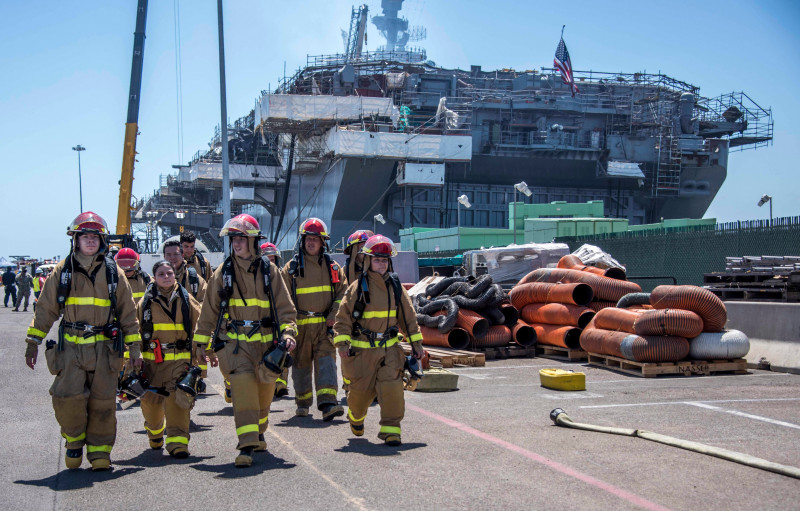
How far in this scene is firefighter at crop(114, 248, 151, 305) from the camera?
8.62m

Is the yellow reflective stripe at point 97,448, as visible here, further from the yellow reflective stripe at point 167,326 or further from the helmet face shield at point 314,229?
the helmet face shield at point 314,229

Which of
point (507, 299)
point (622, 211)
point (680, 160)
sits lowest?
point (507, 299)

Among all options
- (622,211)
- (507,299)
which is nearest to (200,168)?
(622,211)

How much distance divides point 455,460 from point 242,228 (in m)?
2.65

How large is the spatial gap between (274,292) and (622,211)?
2157 inches

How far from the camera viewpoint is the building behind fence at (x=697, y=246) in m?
15.8

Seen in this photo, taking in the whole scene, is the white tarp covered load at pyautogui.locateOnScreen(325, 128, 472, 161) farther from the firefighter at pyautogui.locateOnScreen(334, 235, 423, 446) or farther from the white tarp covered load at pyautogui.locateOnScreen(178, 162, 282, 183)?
the firefighter at pyautogui.locateOnScreen(334, 235, 423, 446)

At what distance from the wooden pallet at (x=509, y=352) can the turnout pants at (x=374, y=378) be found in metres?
6.86

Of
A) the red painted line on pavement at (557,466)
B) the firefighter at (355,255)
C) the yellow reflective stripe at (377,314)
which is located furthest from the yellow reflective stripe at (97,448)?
the firefighter at (355,255)

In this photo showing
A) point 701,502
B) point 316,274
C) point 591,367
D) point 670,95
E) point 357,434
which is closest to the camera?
point 701,502

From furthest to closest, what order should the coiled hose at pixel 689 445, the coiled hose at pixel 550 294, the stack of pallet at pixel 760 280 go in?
the coiled hose at pixel 550 294 → the stack of pallet at pixel 760 280 → the coiled hose at pixel 689 445

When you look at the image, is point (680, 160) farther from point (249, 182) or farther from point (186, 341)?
point (186, 341)

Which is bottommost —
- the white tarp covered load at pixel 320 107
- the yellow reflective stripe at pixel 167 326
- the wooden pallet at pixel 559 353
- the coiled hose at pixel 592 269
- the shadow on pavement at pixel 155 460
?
the wooden pallet at pixel 559 353

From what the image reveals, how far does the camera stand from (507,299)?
14688 millimetres
